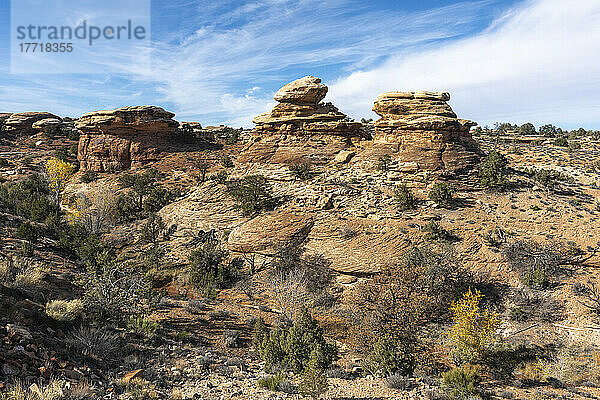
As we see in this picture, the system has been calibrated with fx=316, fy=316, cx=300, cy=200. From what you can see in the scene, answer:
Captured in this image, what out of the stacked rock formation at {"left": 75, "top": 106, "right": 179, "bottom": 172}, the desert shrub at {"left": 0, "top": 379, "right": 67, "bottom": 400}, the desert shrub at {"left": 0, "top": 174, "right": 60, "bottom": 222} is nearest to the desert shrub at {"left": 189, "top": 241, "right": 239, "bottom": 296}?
the desert shrub at {"left": 0, "top": 379, "right": 67, "bottom": 400}

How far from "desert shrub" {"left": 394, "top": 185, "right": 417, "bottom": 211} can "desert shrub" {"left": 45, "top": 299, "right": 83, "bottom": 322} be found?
2086cm

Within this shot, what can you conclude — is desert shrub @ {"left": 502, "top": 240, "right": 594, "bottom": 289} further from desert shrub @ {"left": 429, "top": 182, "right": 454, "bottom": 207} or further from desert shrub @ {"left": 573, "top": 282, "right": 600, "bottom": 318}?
desert shrub @ {"left": 429, "top": 182, "right": 454, "bottom": 207}

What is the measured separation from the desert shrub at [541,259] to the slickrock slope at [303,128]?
680 inches

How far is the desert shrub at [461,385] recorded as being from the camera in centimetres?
1182

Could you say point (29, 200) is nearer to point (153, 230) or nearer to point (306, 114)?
point (153, 230)

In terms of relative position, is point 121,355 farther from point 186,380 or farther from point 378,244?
point 378,244

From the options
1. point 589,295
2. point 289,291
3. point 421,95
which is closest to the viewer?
point 589,295

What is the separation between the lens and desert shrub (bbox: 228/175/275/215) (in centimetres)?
2683

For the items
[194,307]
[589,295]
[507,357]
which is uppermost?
[589,295]

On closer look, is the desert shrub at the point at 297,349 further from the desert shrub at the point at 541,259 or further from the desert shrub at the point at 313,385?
the desert shrub at the point at 541,259

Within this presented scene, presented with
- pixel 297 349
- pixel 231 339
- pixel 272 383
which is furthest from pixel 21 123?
pixel 272 383

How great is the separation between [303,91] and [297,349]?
85.2ft

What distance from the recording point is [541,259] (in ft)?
65.5

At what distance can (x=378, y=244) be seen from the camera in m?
22.1
